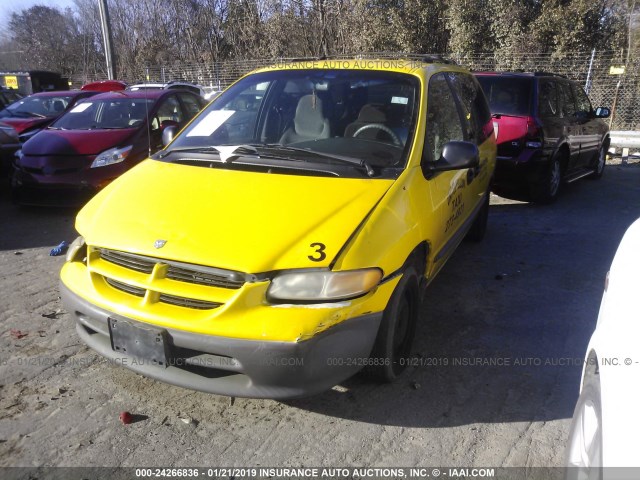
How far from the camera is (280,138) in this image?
3.68 metres

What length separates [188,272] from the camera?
8.28 ft

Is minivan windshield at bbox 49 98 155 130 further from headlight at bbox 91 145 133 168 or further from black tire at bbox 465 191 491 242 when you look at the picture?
black tire at bbox 465 191 491 242

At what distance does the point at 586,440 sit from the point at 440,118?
2.53m

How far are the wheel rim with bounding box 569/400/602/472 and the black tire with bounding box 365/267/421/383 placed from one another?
98 cm

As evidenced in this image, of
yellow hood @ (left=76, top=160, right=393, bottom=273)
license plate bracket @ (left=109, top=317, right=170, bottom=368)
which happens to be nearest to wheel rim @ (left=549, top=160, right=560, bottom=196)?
yellow hood @ (left=76, top=160, right=393, bottom=273)

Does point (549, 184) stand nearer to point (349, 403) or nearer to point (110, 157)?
point (349, 403)

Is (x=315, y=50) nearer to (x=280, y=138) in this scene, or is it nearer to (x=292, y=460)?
(x=280, y=138)

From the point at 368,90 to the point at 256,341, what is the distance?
2.13m

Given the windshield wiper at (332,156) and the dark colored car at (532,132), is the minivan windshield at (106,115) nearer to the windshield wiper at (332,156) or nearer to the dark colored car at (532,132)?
the windshield wiper at (332,156)

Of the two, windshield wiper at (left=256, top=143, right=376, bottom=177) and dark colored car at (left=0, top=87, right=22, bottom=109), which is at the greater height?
windshield wiper at (left=256, top=143, right=376, bottom=177)

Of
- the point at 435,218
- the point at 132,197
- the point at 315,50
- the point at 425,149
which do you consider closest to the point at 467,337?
the point at 435,218

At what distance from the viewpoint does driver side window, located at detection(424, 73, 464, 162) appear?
141 inches

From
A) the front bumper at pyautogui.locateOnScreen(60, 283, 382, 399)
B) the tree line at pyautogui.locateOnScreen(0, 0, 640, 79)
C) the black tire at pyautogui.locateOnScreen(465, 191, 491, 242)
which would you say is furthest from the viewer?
the tree line at pyautogui.locateOnScreen(0, 0, 640, 79)

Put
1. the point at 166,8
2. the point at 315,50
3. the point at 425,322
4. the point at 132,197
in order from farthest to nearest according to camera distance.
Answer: the point at 166,8
the point at 315,50
the point at 425,322
the point at 132,197
